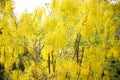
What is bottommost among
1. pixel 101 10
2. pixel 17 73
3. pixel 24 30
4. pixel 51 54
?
pixel 17 73

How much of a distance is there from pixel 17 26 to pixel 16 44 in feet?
1.71

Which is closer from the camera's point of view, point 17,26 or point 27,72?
point 17,26

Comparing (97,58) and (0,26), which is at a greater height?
(0,26)

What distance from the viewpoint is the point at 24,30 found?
27.1 feet

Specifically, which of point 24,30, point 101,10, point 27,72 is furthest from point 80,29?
point 27,72

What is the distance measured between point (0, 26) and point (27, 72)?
1641 millimetres

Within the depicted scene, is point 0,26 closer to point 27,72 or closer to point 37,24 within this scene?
point 37,24

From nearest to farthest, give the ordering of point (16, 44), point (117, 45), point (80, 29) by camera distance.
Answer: point (80, 29) → point (16, 44) → point (117, 45)

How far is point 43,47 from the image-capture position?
8.38 metres

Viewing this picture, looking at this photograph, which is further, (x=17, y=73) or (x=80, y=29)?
(x=17, y=73)

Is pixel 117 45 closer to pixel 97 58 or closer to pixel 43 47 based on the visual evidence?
pixel 97 58

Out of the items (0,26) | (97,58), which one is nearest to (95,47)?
(97,58)

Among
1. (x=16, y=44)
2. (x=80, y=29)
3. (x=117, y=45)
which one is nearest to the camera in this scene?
(x=80, y=29)

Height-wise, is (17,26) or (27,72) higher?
(17,26)
